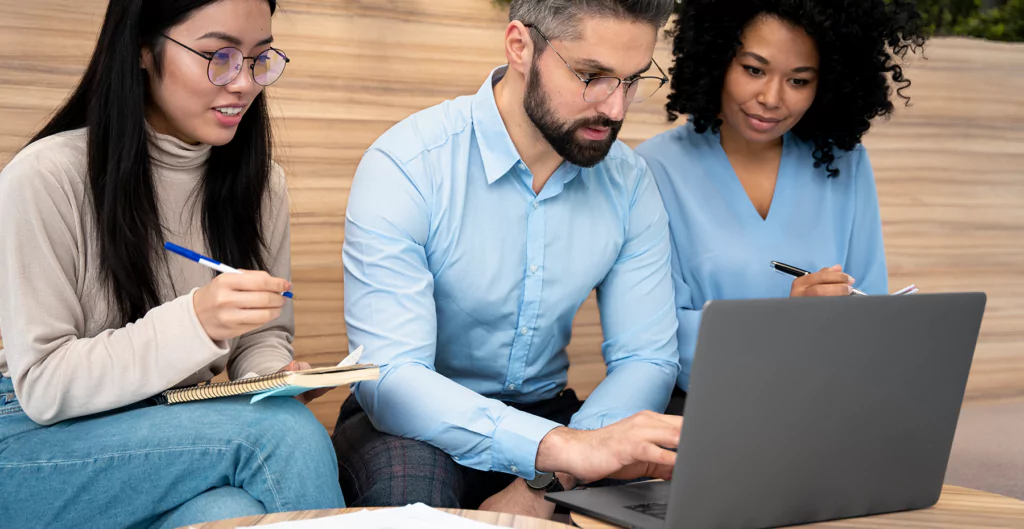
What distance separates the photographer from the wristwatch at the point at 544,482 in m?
1.53

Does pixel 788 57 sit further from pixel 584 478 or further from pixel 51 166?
pixel 51 166

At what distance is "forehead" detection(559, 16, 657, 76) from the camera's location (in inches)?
65.6

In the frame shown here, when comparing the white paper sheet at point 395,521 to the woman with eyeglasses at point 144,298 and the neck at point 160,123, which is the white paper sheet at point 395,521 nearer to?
the woman with eyeglasses at point 144,298

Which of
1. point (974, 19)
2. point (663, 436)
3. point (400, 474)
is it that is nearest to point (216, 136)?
point (400, 474)

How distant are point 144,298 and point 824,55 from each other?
141 cm

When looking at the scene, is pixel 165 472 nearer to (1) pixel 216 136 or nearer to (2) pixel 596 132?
(1) pixel 216 136

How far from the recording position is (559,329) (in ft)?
6.15

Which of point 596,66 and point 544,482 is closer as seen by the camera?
point 544,482

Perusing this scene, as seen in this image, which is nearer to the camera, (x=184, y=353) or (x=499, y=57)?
(x=184, y=353)

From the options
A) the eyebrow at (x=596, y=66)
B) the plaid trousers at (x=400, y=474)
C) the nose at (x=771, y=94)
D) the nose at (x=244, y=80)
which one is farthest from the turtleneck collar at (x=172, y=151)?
the nose at (x=771, y=94)

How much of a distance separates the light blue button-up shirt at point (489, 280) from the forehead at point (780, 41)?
36 centimetres

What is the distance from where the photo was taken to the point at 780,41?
2004mm

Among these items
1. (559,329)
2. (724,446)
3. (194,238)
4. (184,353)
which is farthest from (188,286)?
(724,446)

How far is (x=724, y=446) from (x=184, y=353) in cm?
72
